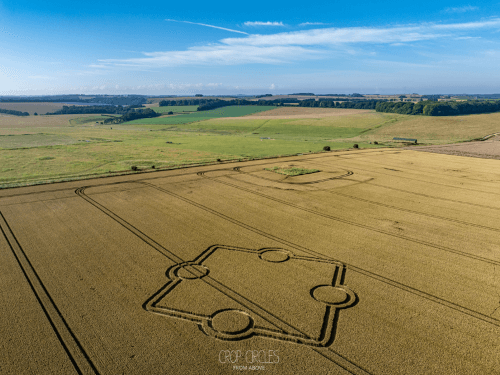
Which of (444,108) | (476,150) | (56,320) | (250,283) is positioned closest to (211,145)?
(476,150)

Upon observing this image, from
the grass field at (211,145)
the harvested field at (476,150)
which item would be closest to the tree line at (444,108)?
the grass field at (211,145)

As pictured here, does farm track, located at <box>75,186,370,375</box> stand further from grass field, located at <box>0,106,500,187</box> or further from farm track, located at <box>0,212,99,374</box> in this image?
grass field, located at <box>0,106,500,187</box>

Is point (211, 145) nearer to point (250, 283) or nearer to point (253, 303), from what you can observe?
point (250, 283)

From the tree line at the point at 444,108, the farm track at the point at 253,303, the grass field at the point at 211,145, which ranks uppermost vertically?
the tree line at the point at 444,108

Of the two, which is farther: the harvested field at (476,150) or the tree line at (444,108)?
the tree line at (444,108)

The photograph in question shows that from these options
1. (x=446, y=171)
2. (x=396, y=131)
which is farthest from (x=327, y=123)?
(x=446, y=171)

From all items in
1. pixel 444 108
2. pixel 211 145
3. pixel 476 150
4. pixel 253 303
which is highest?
pixel 444 108

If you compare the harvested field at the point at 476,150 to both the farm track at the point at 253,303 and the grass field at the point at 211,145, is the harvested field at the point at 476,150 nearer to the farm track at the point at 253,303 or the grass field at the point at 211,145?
the grass field at the point at 211,145

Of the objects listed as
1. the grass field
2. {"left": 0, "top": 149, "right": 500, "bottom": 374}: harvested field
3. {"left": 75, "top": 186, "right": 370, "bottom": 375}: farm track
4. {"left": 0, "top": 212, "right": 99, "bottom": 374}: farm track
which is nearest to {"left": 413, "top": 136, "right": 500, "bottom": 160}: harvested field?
the grass field

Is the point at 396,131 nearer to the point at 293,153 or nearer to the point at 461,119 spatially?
the point at 461,119
